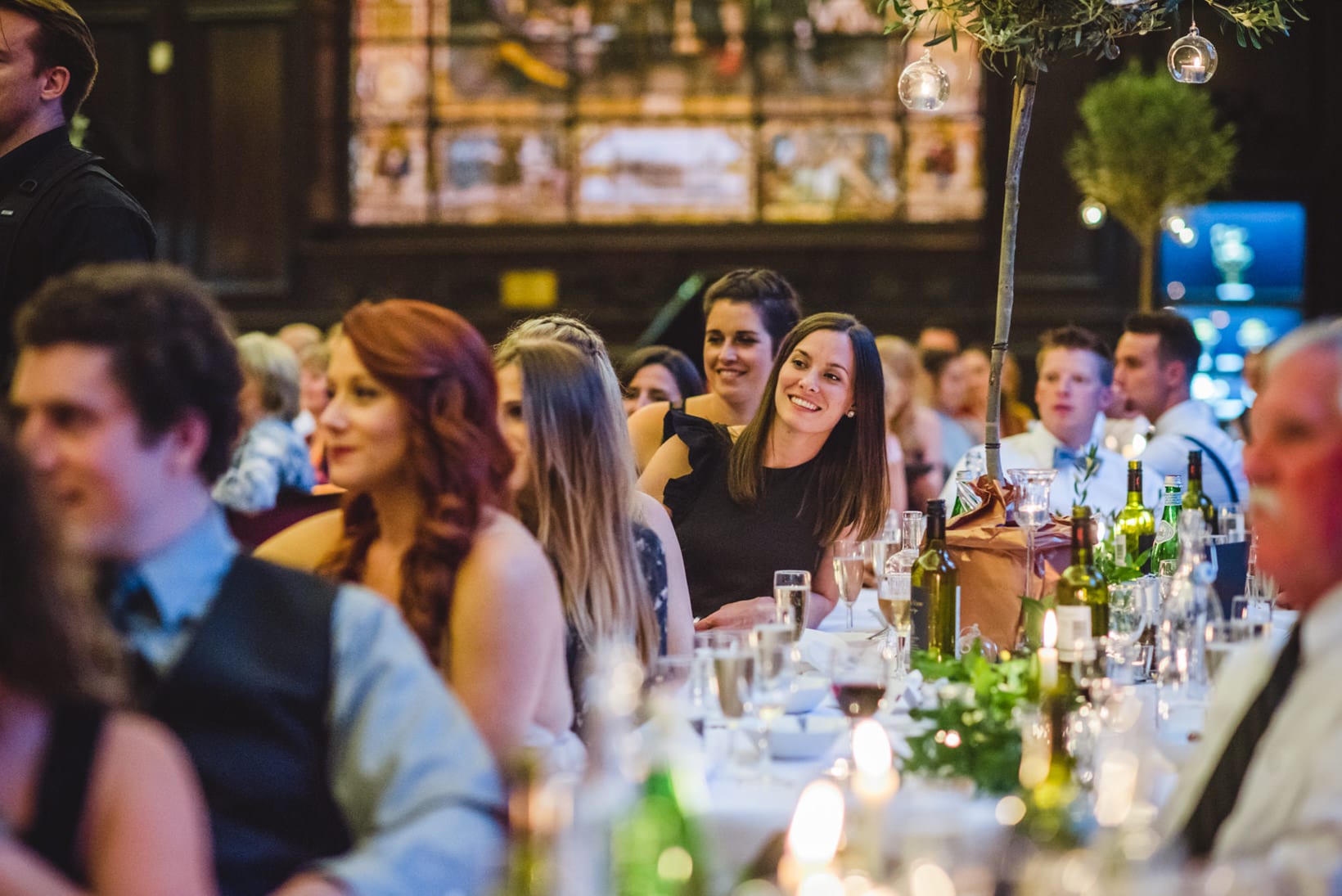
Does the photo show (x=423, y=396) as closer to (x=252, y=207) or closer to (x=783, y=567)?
(x=783, y=567)

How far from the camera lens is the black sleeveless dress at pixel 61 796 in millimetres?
1370

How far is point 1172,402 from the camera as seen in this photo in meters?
5.93

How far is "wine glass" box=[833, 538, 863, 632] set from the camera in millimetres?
3328

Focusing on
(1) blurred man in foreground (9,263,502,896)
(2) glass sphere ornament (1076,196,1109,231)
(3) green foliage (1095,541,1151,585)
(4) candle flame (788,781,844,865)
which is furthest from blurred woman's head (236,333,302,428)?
(2) glass sphere ornament (1076,196,1109,231)

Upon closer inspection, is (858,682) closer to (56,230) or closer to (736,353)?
(56,230)

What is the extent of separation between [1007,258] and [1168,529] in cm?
81

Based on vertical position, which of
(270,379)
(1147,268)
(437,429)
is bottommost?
(270,379)

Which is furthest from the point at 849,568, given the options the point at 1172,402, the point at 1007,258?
the point at 1172,402

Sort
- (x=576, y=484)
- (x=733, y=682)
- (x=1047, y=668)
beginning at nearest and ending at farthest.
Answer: (x=1047, y=668)
(x=733, y=682)
(x=576, y=484)

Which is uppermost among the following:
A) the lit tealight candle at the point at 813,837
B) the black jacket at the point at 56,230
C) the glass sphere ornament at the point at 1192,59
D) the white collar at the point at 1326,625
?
the glass sphere ornament at the point at 1192,59

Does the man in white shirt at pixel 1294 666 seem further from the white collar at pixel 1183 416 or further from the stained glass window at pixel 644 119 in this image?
the stained glass window at pixel 644 119

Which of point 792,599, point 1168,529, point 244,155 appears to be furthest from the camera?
point 244,155

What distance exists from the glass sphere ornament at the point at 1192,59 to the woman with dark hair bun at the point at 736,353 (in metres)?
1.45

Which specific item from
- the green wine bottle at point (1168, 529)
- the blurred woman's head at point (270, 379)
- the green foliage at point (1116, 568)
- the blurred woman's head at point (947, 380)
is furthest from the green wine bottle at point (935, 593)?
the blurred woman's head at point (947, 380)
